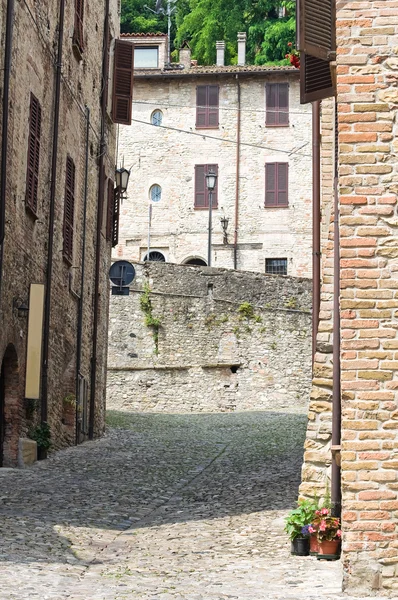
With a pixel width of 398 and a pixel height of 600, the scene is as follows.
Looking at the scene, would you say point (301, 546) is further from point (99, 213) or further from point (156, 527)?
point (99, 213)

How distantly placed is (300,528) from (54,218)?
875cm

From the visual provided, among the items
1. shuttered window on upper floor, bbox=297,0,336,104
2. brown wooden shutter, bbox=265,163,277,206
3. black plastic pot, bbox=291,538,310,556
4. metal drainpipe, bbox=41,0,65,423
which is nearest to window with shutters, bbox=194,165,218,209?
brown wooden shutter, bbox=265,163,277,206

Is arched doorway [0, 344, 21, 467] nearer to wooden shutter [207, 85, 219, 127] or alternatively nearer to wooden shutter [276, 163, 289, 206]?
wooden shutter [276, 163, 289, 206]

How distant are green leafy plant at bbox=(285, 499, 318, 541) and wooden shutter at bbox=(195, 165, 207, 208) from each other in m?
29.1

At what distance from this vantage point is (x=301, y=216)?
37406 mm

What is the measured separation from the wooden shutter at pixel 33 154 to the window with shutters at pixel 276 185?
2206 cm

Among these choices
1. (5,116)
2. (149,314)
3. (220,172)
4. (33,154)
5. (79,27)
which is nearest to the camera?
(5,116)

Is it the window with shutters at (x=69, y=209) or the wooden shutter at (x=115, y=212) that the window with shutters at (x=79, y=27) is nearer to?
the window with shutters at (x=69, y=209)

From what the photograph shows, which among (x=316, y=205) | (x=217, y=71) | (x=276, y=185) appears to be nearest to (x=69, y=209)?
(x=316, y=205)

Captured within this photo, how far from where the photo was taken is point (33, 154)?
51.2 ft

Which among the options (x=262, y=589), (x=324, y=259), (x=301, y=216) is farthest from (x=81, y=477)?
(x=301, y=216)

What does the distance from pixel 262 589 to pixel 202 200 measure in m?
30.6

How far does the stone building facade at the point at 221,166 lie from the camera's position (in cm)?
3762

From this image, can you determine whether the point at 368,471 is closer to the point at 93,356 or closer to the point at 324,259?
the point at 324,259
